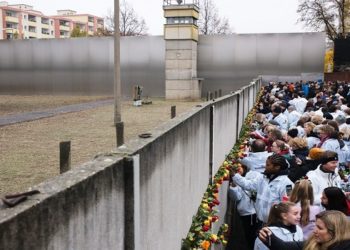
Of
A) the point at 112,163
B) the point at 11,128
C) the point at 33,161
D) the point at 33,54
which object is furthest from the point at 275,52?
the point at 112,163

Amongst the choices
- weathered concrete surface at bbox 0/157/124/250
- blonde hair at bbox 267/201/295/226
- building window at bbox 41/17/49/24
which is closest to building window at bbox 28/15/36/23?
building window at bbox 41/17/49/24

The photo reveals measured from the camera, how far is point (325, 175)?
6273 millimetres

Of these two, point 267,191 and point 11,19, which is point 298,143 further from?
point 11,19

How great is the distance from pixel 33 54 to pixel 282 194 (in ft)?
136

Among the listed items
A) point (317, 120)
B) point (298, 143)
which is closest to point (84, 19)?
point (317, 120)

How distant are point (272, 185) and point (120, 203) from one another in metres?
4.02

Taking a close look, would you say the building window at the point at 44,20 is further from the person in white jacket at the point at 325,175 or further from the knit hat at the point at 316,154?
the person in white jacket at the point at 325,175

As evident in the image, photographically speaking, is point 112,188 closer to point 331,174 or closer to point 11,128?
point 331,174

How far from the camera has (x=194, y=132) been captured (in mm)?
5156

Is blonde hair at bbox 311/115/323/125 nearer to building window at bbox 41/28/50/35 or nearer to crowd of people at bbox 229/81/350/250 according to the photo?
crowd of people at bbox 229/81/350/250

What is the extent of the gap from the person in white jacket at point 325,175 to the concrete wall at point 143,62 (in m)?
31.9

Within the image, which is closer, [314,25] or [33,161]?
[33,161]

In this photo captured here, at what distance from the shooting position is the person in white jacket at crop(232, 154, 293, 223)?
6.10 meters

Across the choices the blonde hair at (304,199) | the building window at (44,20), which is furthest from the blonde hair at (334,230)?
the building window at (44,20)
